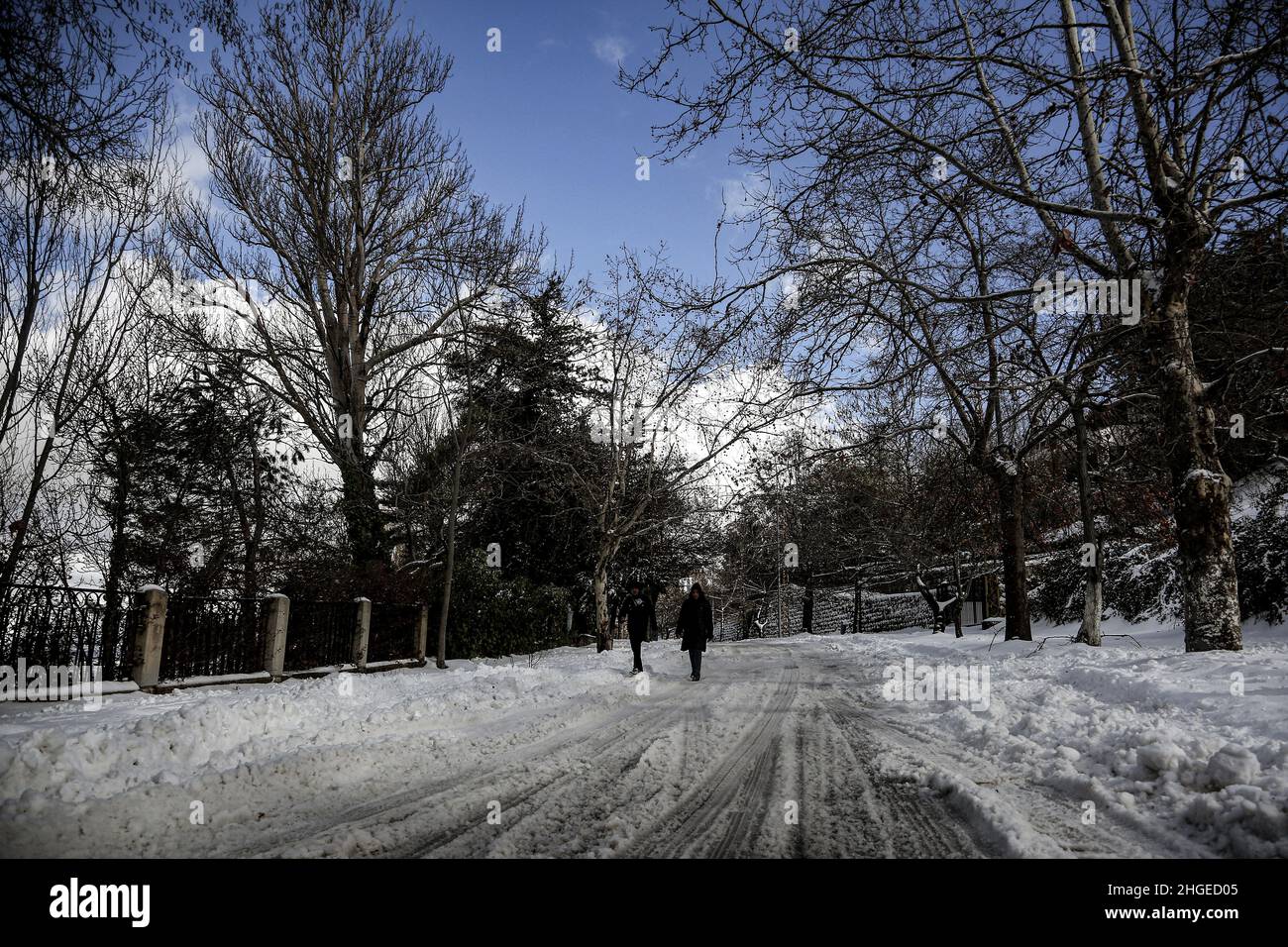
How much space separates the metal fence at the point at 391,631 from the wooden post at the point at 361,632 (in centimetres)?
23

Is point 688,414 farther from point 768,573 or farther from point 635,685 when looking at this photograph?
point 768,573

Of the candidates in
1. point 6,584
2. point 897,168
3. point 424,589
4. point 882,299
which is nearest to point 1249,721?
point 897,168

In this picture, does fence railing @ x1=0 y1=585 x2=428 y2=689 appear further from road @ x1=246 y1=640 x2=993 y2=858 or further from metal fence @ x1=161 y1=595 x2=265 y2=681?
road @ x1=246 y1=640 x2=993 y2=858

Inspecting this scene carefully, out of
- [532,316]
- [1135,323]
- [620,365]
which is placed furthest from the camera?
[532,316]

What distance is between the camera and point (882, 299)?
10.9 m

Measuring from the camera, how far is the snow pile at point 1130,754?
3.39 metres

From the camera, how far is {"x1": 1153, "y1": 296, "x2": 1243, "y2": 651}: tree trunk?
26.3ft

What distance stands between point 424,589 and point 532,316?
33.6ft

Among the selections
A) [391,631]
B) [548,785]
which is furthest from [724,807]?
[391,631]

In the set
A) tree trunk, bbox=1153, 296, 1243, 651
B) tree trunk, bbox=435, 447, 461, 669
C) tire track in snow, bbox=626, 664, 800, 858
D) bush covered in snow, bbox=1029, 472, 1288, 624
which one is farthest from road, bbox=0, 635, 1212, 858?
bush covered in snow, bbox=1029, 472, 1288, 624

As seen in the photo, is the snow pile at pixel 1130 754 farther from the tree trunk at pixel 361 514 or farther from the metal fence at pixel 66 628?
the tree trunk at pixel 361 514

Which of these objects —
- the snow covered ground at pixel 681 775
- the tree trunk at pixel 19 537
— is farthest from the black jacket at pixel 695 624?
the tree trunk at pixel 19 537

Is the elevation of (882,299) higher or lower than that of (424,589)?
higher

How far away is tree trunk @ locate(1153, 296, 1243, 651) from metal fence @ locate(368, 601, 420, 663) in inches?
564
